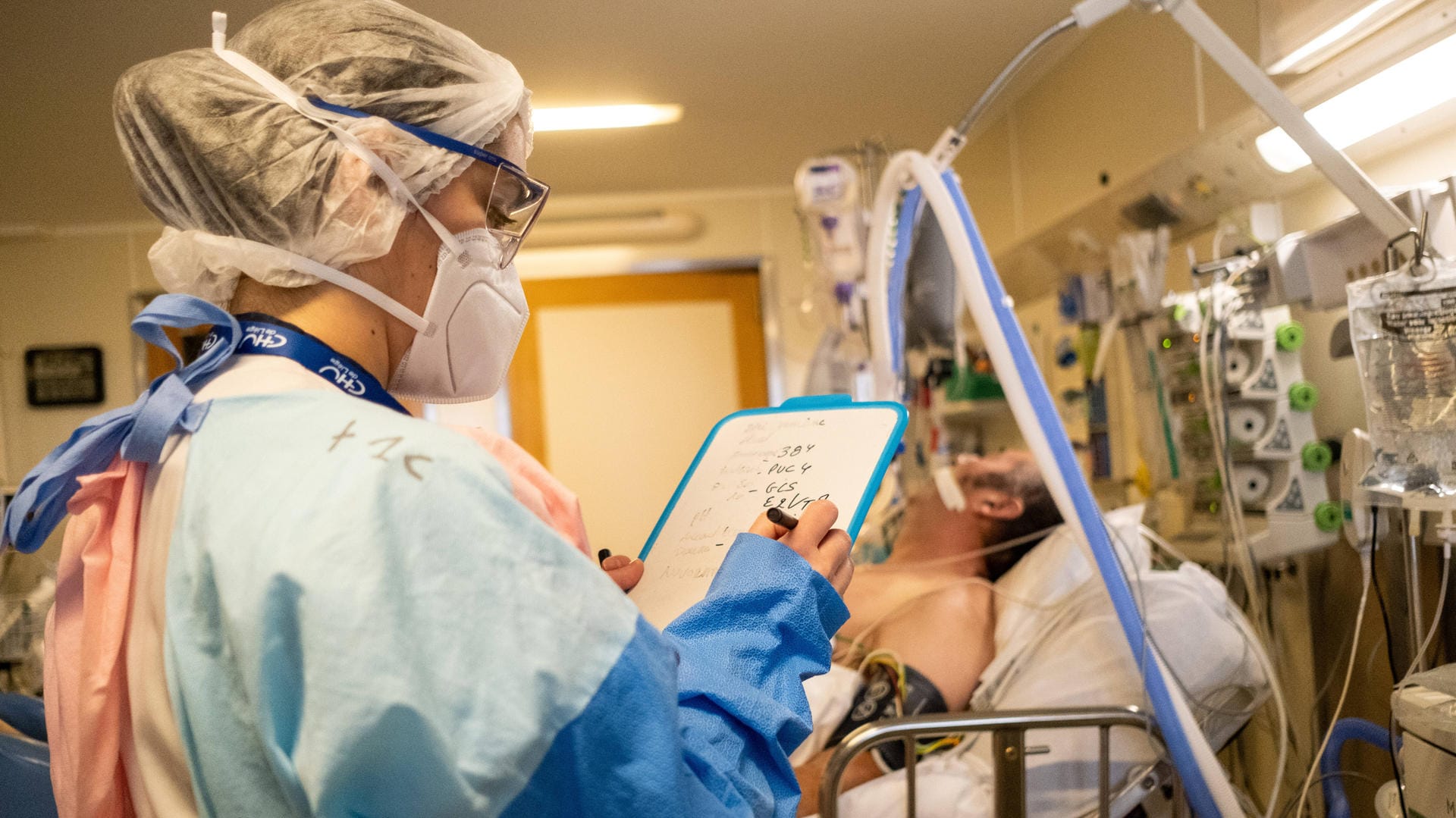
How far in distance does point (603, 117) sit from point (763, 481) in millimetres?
2694

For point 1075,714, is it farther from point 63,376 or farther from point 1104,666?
point 63,376

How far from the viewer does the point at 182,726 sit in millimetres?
774

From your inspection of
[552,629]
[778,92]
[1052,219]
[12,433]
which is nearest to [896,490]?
[1052,219]

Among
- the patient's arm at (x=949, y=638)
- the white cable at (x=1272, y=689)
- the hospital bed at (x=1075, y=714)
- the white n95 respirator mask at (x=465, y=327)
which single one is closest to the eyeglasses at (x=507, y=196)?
the white n95 respirator mask at (x=465, y=327)

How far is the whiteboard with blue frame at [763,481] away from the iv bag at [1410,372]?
706 mm

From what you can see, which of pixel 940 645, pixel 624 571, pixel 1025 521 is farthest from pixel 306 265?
pixel 1025 521

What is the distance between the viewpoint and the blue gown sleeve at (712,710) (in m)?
0.73

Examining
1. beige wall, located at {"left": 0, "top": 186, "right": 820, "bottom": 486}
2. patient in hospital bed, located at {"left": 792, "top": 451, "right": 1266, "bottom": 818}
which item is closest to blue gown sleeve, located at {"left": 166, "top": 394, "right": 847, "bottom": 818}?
patient in hospital bed, located at {"left": 792, "top": 451, "right": 1266, "bottom": 818}

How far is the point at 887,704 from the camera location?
6.81 feet

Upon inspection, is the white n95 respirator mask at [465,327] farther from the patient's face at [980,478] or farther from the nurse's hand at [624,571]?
the patient's face at [980,478]

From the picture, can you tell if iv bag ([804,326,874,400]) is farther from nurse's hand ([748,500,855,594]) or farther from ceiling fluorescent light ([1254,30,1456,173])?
nurse's hand ([748,500,855,594])

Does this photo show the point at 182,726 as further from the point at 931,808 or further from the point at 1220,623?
the point at 1220,623

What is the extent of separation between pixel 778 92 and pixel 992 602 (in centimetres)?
192

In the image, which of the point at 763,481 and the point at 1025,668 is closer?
the point at 763,481
